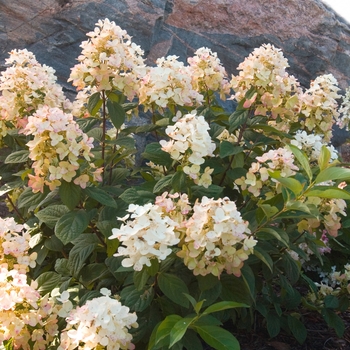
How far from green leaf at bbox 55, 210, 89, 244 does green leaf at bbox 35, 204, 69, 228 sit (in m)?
0.12

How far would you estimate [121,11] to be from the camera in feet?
14.0

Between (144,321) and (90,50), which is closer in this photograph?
(144,321)

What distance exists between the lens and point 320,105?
2.86 metres

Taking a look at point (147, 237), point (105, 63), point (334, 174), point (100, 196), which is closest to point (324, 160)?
point (334, 174)

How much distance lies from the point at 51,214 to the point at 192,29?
117 inches

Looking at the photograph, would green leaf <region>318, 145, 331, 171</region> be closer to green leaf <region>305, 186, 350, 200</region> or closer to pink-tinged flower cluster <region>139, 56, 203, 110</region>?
green leaf <region>305, 186, 350, 200</region>

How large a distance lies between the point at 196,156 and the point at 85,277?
2.38 feet

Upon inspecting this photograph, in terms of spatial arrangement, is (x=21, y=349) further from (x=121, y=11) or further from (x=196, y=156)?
(x=121, y=11)

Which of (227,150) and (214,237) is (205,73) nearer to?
(227,150)

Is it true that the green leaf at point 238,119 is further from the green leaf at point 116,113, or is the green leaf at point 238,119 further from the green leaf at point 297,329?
the green leaf at point 297,329

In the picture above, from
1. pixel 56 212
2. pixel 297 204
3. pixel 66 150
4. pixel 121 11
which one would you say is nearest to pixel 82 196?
pixel 56 212

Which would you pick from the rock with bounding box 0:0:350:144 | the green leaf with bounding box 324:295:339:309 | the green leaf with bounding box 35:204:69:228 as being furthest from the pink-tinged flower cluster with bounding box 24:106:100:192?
the rock with bounding box 0:0:350:144

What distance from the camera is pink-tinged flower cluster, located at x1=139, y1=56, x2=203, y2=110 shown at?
2.53 m

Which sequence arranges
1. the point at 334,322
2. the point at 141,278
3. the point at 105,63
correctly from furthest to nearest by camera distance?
the point at 334,322
the point at 105,63
the point at 141,278
